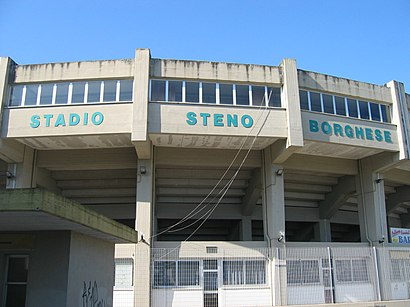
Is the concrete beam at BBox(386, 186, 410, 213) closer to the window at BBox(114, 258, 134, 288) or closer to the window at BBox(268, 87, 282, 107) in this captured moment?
the window at BBox(268, 87, 282, 107)

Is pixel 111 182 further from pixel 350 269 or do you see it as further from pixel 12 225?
pixel 12 225

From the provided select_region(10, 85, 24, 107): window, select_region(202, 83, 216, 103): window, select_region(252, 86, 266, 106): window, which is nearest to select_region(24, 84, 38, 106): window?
select_region(10, 85, 24, 107): window

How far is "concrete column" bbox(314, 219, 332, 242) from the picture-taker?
27.0 m

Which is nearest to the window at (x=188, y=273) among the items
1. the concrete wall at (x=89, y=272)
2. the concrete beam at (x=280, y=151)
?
the concrete beam at (x=280, y=151)

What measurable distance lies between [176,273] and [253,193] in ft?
23.0

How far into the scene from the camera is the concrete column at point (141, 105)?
17.6 meters

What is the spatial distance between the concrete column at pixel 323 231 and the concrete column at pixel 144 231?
1344cm

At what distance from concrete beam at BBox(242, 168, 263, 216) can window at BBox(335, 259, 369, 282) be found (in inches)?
218

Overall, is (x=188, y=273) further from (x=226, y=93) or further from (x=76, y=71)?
(x=76, y=71)

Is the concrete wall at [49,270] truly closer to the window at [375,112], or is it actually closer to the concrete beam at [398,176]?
the window at [375,112]

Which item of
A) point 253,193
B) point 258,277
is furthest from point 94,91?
point 258,277

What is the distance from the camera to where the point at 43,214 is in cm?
630

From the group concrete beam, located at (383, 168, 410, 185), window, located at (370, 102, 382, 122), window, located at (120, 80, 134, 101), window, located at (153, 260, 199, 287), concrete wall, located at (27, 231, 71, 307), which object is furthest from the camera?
concrete beam, located at (383, 168, 410, 185)

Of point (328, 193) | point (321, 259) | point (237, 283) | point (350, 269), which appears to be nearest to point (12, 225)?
point (237, 283)
